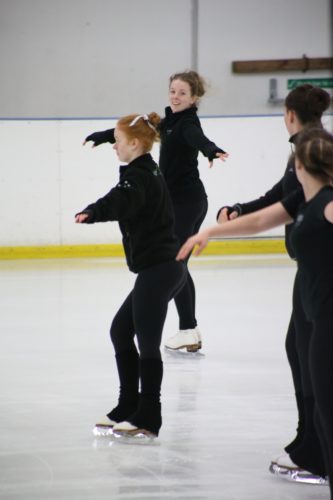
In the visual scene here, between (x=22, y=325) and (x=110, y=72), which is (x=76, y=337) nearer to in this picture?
(x=22, y=325)

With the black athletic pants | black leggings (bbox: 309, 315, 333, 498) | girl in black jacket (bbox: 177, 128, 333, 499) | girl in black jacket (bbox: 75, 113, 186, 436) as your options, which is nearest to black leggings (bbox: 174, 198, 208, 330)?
girl in black jacket (bbox: 75, 113, 186, 436)

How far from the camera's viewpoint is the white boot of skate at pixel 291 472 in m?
3.47

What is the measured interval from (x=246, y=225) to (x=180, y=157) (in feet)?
8.96

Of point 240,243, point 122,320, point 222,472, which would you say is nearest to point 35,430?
point 122,320

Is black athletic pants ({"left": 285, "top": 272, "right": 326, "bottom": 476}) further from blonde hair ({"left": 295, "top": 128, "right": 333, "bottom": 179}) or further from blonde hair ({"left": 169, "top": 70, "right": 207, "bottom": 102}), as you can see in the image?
blonde hair ({"left": 169, "top": 70, "right": 207, "bottom": 102})

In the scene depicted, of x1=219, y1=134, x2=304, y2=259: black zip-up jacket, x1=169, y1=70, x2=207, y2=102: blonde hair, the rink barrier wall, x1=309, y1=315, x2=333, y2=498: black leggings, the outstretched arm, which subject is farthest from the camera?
the rink barrier wall

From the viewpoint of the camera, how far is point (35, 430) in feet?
13.8

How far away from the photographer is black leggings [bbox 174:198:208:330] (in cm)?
568

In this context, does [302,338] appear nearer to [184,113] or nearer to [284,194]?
[284,194]

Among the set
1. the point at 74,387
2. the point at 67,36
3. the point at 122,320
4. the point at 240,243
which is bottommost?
the point at 240,243

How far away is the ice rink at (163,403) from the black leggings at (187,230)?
227 mm

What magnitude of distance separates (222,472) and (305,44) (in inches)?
425

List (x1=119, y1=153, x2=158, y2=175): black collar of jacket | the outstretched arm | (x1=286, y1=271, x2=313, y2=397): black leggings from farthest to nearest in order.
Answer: (x1=119, y1=153, x2=158, y2=175): black collar of jacket < (x1=286, y1=271, x2=313, y2=397): black leggings < the outstretched arm

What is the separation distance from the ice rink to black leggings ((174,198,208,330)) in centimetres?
23
